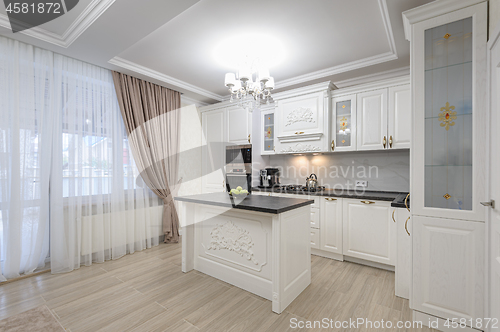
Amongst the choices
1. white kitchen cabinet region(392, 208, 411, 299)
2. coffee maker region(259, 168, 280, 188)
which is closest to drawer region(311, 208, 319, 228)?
coffee maker region(259, 168, 280, 188)

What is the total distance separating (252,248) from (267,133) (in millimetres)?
2302

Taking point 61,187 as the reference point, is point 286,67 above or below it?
above

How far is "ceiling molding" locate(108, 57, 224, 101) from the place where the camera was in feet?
10.2

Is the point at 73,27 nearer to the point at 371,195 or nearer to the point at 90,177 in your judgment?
the point at 90,177

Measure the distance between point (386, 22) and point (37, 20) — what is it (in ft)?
10.8

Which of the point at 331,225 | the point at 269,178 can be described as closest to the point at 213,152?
the point at 269,178

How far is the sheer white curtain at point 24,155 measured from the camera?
97.9 inches

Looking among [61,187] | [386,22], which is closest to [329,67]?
[386,22]

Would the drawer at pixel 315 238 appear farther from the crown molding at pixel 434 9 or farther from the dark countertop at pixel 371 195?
the crown molding at pixel 434 9

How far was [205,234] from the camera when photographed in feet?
9.07

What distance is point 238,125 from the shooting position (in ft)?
14.1

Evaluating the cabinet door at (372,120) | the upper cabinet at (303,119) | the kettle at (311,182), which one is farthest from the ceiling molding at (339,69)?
the kettle at (311,182)

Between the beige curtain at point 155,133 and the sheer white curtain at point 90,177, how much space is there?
0.13 metres

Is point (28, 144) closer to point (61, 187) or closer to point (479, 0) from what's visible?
point (61, 187)
